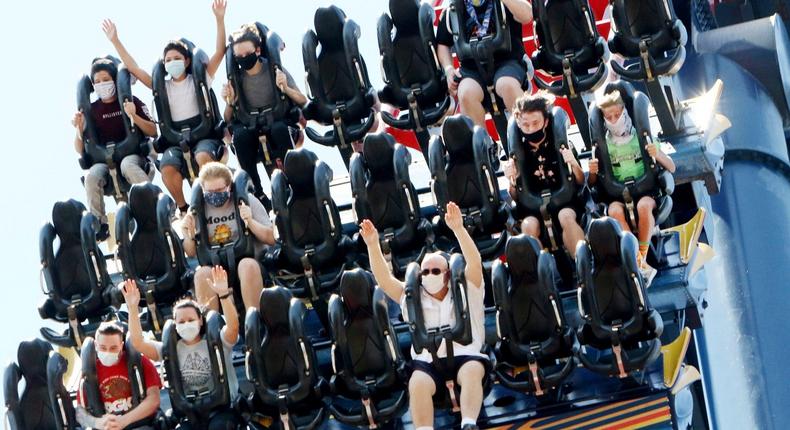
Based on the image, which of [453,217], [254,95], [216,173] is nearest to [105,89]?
[254,95]

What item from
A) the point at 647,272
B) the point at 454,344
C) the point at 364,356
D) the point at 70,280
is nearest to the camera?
the point at 454,344

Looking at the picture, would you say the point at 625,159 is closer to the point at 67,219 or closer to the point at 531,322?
the point at 531,322

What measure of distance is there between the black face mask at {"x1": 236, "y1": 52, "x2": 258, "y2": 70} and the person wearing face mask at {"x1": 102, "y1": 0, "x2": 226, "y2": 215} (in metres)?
0.30

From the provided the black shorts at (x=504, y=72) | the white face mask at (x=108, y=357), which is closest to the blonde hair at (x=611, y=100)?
the black shorts at (x=504, y=72)

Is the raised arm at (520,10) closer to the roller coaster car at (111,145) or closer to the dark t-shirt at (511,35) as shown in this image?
the dark t-shirt at (511,35)

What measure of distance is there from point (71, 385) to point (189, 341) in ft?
5.67

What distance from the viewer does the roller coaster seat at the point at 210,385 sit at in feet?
48.9

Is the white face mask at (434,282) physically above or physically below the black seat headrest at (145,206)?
below

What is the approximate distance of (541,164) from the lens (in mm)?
15398

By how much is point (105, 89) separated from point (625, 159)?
4047 mm

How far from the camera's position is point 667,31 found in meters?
16.6

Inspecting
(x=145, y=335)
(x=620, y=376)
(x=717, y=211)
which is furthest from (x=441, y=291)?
(x=717, y=211)

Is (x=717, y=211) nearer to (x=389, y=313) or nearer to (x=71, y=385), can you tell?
(x=389, y=313)

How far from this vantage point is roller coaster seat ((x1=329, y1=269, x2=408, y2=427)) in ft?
48.3
